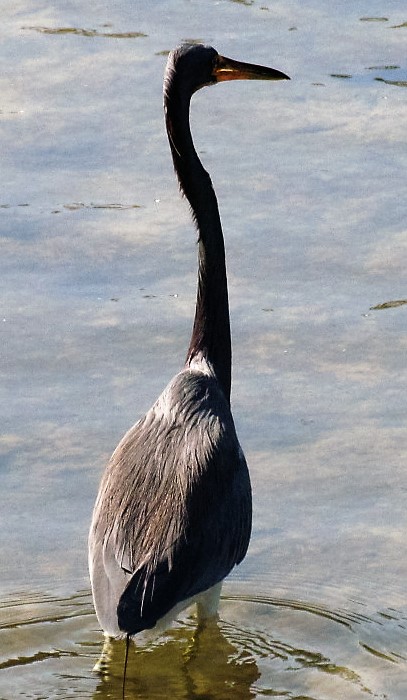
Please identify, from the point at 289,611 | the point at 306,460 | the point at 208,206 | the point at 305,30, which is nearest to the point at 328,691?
the point at 289,611

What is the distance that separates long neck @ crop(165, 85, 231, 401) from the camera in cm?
689

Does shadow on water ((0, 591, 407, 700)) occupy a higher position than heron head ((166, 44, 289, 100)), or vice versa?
heron head ((166, 44, 289, 100))

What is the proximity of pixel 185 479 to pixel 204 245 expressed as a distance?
1.18 metres

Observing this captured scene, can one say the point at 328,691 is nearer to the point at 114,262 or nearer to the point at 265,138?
the point at 114,262

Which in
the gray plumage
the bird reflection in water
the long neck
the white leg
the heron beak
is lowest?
the bird reflection in water

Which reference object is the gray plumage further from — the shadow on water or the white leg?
the shadow on water

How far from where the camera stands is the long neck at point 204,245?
6891 millimetres

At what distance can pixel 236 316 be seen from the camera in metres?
8.70

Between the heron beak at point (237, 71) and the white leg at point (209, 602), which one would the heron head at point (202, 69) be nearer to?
the heron beak at point (237, 71)

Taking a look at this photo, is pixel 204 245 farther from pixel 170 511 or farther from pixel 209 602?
pixel 209 602

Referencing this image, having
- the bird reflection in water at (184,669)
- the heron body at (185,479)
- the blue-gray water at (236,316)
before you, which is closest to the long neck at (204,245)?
the heron body at (185,479)

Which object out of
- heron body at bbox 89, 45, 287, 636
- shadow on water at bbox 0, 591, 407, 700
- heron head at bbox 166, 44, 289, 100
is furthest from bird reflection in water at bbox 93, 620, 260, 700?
heron head at bbox 166, 44, 289, 100

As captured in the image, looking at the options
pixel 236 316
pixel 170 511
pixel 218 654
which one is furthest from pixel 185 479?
pixel 236 316

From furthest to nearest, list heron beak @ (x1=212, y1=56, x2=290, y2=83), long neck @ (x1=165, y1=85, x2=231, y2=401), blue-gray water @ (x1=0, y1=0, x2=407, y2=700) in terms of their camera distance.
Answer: heron beak @ (x1=212, y1=56, x2=290, y2=83) → long neck @ (x1=165, y1=85, x2=231, y2=401) → blue-gray water @ (x1=0, y1=0, x2=407, y2=700)
